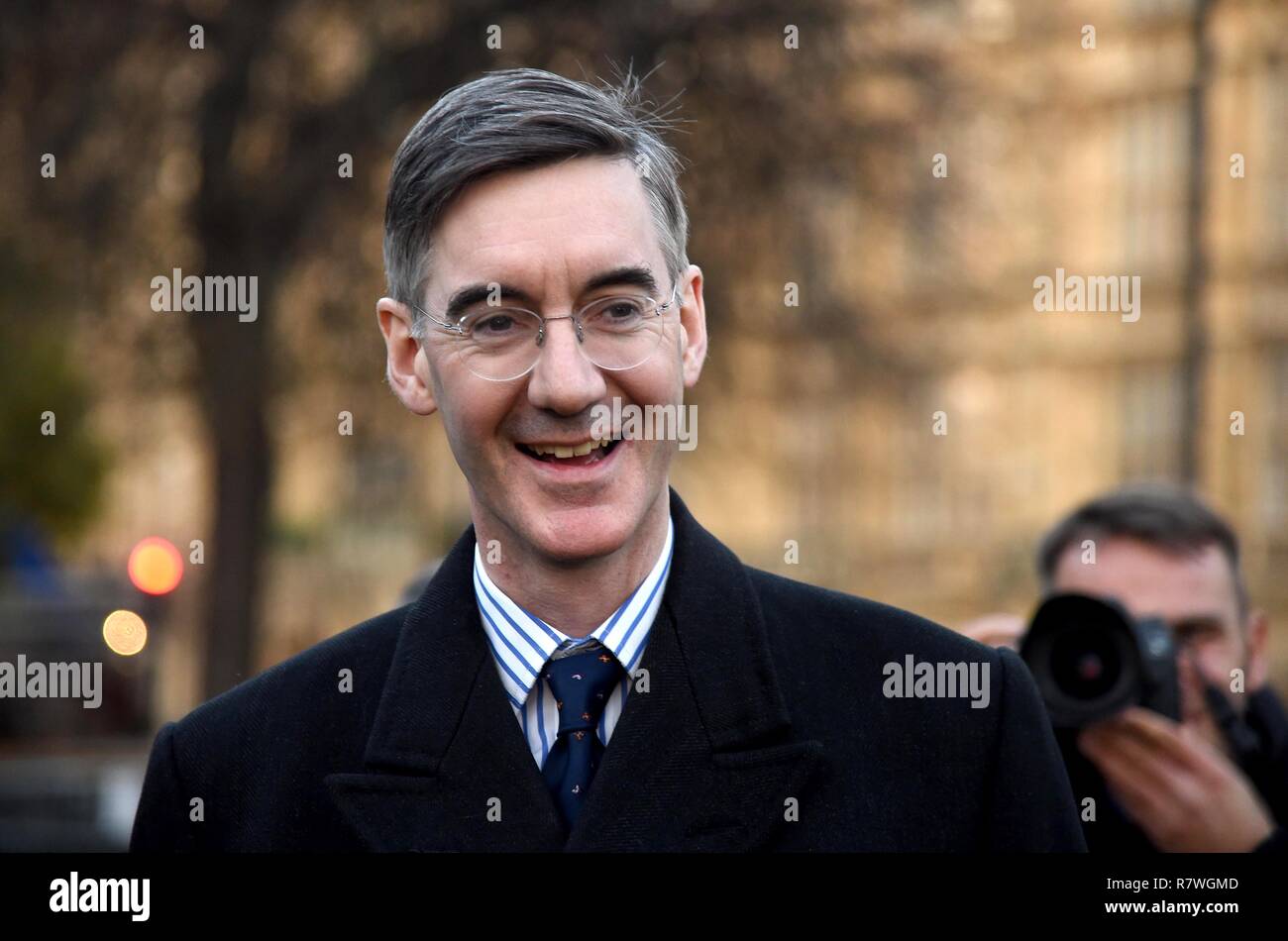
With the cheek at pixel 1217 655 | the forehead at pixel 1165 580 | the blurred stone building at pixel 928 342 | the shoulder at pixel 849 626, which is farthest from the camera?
the blurred stone building at pixel 928 342

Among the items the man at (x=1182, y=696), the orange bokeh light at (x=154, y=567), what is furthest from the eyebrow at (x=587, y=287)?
the orange bokeh light at (x=154, y=567)

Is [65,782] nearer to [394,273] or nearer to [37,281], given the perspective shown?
[37,281]

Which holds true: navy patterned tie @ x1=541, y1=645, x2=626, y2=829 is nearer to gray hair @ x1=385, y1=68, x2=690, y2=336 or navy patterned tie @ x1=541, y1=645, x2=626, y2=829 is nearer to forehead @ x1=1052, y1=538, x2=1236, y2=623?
gray hair @ x1=385, y1=68, x2=690, y2=336

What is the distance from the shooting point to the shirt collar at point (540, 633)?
108 inches

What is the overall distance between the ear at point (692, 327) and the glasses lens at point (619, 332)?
136 millimetres

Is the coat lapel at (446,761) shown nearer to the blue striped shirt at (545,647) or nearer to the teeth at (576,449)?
the blue striped shirt at (545,647)

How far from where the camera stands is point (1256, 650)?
473 centimetres

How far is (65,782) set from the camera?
12.5 m

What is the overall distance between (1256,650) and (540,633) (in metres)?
2.54

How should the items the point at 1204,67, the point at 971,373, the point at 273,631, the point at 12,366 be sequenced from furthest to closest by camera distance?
the point at 971,373 → the point at 12,366 → the point at 1204,67 → the point at 273,631

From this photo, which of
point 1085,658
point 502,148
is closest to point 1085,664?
point 1085,658

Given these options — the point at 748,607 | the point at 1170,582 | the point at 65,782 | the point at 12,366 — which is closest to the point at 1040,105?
the point at 65,782

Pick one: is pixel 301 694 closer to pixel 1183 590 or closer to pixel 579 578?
pixel 579 578

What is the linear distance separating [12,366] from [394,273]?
72.8 ft
